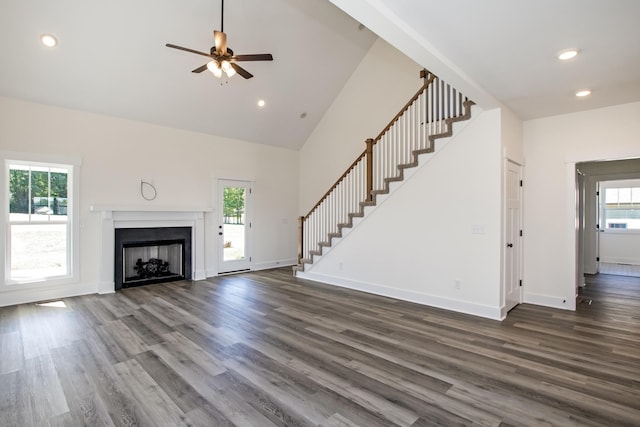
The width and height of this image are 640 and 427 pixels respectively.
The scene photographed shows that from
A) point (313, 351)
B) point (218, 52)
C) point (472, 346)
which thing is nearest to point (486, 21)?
point (218, 52)

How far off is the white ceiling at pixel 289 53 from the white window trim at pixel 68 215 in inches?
35.2

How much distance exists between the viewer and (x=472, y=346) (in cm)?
348

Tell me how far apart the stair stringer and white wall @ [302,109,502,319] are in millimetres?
47

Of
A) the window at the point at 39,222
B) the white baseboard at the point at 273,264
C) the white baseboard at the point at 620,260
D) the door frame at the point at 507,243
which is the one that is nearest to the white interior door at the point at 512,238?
the door frame at the point at 507,243

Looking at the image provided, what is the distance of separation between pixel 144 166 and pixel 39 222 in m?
1.83

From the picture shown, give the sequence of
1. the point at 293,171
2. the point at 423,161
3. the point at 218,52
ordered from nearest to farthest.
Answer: the point at 218,52
the point at 423,161
the point at 293,171

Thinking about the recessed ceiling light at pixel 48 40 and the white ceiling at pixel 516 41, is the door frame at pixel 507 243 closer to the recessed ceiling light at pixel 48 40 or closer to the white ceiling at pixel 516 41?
the white ceiling at pixel 516 41

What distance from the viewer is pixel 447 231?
4.83 metres

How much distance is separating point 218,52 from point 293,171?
198 inches

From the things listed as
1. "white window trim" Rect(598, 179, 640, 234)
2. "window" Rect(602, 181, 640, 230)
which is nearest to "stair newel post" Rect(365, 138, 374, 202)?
"white window trim" Rect(598, 179, 640, 234)

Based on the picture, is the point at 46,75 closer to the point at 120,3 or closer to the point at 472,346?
the point at 120,3

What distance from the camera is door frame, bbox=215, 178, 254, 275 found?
7.33 m

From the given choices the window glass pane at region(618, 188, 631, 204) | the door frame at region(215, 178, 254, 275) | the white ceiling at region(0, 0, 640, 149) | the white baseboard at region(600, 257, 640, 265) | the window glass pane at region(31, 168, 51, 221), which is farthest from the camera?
the window glass pane at region(618, 188, 631, 204)

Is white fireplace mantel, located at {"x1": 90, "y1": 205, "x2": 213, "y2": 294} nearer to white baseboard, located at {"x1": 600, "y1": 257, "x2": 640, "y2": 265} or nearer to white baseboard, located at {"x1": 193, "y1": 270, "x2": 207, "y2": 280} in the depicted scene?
white baseboard, located at {"x1": 193, "y1": 270, "x2": 207, "y2": 280}
